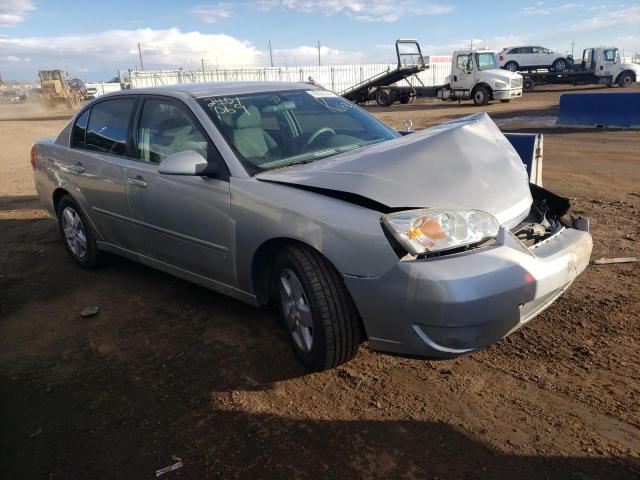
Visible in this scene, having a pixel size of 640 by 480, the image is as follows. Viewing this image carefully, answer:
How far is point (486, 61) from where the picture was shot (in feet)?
84.5

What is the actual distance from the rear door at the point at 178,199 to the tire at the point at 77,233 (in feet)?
3.52

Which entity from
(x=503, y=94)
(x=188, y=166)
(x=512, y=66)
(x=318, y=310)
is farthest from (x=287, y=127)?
(x=512, y=66)

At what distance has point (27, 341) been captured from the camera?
3.88 meters

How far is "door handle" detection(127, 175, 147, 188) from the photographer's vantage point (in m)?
3.97

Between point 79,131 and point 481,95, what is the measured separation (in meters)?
22.9

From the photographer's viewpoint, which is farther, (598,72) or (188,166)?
(598,72)

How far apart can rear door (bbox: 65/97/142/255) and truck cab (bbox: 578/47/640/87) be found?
106 feet

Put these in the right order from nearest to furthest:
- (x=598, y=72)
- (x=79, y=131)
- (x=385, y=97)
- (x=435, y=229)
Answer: (x=435, y=229) < (x=79, y=131) < (x=385, y=97) < (x=598, y=72)

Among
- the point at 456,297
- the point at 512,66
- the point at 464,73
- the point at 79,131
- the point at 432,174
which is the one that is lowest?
the point at 456,297

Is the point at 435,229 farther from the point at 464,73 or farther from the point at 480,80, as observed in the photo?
the point at 464,73

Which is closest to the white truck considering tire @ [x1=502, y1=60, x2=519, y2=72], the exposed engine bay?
tire @ [x1=502, y1=60, x2=519, y2=72]

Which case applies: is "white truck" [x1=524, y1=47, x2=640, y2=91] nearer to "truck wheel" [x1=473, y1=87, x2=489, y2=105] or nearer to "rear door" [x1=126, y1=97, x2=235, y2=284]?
"truck wheel" [x1=473, y1=87, x2=489, y2=105]

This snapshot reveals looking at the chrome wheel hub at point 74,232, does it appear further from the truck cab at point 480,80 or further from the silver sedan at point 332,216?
the truck cab at point 480,80

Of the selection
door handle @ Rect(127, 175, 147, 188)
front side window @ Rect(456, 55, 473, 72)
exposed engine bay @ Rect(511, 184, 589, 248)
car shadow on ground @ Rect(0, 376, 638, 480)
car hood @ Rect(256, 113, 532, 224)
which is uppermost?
front side window @ Rect(456, 55, 473, 72)
